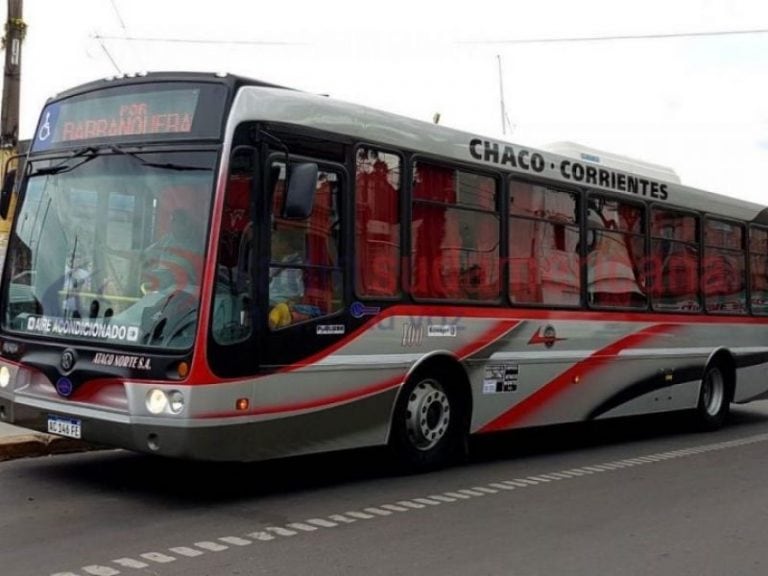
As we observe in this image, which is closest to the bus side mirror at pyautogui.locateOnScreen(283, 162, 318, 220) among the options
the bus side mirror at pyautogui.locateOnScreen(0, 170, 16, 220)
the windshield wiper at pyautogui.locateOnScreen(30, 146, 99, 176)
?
the windshield wiper at pyautogui.locateOnScreen(30, 146, 99, 176)

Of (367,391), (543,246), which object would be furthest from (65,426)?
(543,246)

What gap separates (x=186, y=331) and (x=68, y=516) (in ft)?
4.72

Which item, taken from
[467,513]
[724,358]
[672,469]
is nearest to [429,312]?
[467,513]

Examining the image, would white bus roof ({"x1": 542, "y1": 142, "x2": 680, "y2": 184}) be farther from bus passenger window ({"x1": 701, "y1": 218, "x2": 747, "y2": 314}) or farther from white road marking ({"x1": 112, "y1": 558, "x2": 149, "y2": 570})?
white road marking ({"x1": 112, "y1": 558, "x2": 149, "y2": 570})

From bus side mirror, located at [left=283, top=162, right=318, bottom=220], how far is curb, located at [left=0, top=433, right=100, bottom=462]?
123 inches

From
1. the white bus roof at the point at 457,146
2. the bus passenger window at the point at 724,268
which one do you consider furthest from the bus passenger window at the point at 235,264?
the bus passenger window at the point at 724,268

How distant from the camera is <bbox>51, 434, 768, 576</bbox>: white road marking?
17.1ft

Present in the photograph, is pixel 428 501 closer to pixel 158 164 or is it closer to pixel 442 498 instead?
pixel 442 498

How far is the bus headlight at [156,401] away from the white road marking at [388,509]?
993mm

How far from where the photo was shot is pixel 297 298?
22.5 feet

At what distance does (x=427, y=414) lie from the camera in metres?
8.02

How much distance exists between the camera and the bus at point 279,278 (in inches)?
250

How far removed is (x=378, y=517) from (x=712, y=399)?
7.14 metres

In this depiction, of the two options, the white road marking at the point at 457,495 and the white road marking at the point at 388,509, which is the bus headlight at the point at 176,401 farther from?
the white road marking at the point at 457,495
